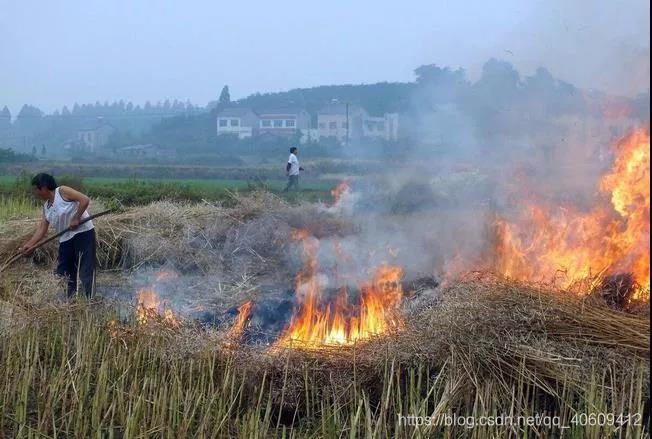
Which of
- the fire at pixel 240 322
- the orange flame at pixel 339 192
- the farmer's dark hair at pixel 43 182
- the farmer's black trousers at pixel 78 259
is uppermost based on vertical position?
the farmer's dark hair at pixel 43 182

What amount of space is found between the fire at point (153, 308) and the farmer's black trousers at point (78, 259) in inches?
24.4

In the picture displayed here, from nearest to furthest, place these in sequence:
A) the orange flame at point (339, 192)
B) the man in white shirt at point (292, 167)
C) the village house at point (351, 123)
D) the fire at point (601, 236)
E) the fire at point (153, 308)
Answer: the fire at point (153, 308) < the fire at point (601, 236) < the orange flame at point (339, 192) < the man in white shirt at point (292, 167) < the village house at point (351, 123)

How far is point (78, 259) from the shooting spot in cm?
719

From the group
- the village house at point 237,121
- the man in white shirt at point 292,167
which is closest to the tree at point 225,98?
the village house at point 237,121

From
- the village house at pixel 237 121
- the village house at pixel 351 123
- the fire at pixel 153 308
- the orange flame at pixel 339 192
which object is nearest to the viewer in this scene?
the fire at pixel 153 308

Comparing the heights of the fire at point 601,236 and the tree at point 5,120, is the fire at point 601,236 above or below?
below

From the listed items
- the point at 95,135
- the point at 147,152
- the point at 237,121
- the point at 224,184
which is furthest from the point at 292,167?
the point at 95,135

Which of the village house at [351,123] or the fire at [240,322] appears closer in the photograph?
the fire at [240,322]

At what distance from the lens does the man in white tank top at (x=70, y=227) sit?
6906mm

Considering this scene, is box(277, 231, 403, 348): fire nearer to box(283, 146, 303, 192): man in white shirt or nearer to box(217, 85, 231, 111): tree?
box(283, 146, 303, 192): man in white shirt

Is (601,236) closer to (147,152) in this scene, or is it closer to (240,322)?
(240,322)

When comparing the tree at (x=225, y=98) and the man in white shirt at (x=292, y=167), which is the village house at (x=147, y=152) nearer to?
the tree at (x=225, y=98)

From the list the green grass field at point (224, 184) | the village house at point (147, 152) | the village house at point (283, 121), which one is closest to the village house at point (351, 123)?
the green grass field at point (224, 184)

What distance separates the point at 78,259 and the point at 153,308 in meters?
2.04
